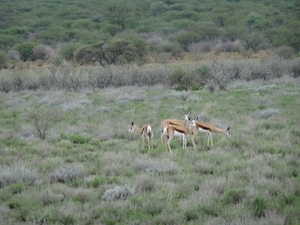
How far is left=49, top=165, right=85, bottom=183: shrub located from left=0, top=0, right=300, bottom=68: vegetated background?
2723cm

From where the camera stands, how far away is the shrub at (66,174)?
8.13 meters

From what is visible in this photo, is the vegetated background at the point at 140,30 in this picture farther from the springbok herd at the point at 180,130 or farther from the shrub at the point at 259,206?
the shrub at the point at 259,206

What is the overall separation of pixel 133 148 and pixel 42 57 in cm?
3873

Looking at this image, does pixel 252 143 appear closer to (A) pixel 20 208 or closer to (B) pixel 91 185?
(B) pixel 91 185

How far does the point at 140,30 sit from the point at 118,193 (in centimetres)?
5665

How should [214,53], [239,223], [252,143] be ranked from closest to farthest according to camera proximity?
[239,223]
[252,143]
[214,53]

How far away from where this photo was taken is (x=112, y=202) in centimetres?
668

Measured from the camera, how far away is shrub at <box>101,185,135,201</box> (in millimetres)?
6935

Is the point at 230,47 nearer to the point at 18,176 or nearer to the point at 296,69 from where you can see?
the point at 296,69

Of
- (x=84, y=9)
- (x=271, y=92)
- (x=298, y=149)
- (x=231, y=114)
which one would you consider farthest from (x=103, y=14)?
(x=298, y=149)

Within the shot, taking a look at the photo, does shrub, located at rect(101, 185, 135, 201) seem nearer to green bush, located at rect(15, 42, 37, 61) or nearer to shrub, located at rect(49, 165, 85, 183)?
shrub, located at rect(49, 165, 85, 183)

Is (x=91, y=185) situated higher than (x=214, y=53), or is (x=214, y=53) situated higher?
(x=91, y=185)

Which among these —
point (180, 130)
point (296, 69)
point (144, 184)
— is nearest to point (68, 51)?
point (296, 69)

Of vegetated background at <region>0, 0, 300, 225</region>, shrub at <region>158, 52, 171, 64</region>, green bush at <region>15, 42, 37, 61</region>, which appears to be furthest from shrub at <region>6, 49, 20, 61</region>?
vegetated background at <region>0, 0, 300, 225</region>
